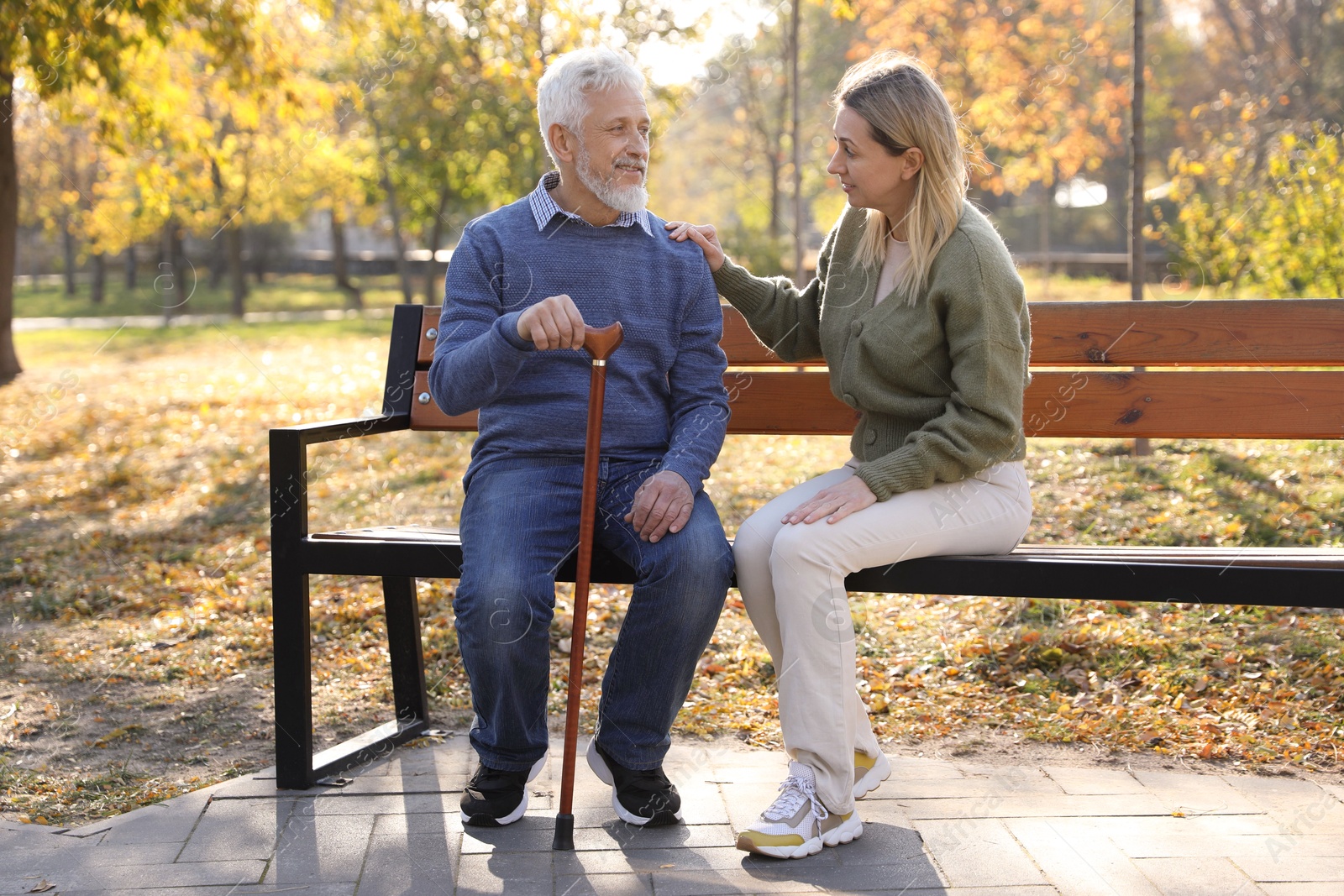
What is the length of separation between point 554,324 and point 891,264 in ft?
2.68

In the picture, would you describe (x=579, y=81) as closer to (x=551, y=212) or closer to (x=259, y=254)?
(x=551, y=212)

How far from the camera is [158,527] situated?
5.99 meters

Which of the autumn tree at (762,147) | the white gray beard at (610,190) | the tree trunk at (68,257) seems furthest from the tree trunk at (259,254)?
the white gray beard at (610,190)

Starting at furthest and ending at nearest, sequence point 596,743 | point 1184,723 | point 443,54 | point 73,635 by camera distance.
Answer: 1. point 443,54
2. point 73,635
3. point 1184,723
4. point 596,743

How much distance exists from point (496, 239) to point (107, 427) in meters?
7.38

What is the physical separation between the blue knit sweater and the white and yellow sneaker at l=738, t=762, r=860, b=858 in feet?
2.17

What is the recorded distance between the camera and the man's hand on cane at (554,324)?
240cm

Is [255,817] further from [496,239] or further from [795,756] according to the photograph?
[496,239]

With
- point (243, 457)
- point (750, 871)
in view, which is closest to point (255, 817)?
point (750, 871)

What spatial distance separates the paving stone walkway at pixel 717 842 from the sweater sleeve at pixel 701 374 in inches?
32.2

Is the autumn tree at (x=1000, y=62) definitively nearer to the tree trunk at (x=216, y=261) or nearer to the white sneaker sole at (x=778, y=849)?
the white sneaker sole at (x=778, y=849)

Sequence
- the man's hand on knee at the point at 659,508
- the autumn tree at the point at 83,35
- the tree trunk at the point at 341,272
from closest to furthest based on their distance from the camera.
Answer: the man's hand on knee at the point at 659,508, the autumn tree at the point at 83,35, the tree trunk at the point at 341,272

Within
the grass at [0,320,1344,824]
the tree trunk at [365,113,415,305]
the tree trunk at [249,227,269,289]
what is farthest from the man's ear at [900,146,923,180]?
the tree trunk at [249,227,269,289]

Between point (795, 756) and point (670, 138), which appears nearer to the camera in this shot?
point (795, 756)
